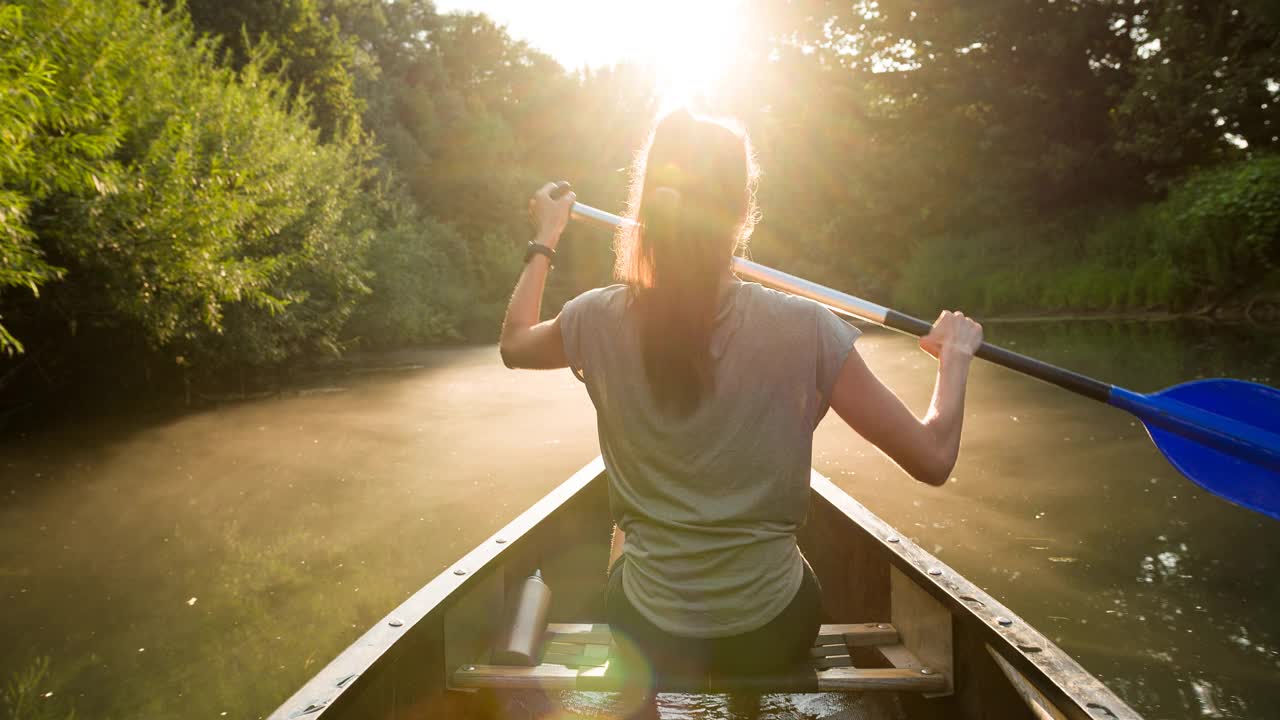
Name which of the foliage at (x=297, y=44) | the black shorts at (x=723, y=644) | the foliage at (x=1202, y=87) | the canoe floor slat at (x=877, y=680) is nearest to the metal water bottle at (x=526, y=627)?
the black shorts at (x=723, y=644)

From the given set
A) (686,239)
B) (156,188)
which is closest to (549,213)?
(686,239)

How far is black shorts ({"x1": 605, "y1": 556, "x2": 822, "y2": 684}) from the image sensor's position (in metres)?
1.40

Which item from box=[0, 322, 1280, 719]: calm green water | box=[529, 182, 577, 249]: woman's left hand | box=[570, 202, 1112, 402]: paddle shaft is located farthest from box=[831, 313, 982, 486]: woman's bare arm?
box=[0, 322, 1280, 719]: calm green water

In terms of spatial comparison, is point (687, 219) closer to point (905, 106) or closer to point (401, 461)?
point (401, 461)

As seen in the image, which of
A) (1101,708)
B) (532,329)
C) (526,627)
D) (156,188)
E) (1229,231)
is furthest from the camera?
(1229,231)

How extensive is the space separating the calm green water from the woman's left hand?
1.94 meters

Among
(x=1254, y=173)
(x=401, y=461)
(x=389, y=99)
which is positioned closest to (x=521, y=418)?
(x=401, y=461)

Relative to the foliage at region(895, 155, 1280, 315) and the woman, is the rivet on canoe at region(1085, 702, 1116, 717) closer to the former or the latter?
the woman

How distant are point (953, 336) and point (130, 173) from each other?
6930mm

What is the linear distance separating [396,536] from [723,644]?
3.70 metres

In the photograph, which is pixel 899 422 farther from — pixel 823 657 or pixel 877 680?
pixel 823 657

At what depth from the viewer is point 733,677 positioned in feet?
4.77

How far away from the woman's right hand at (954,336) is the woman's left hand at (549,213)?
73cm

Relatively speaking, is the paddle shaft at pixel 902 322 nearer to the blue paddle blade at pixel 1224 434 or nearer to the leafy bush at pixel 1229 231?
the blue paddle blade at pixel 1224 434
